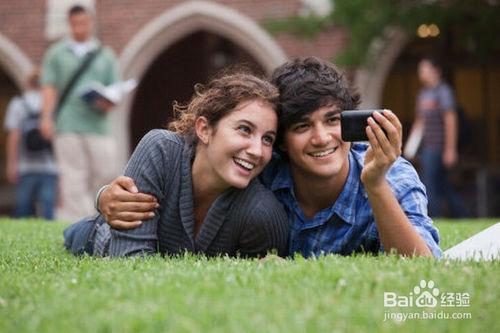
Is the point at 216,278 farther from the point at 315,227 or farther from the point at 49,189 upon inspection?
the point at 49,189

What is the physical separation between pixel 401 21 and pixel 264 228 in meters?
8.38

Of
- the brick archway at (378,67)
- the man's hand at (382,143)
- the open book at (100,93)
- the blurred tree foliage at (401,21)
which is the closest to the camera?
the man's hand at (382,143)

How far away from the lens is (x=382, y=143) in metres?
3.90

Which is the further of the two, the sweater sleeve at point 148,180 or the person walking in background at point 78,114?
the person walking in background at point 78,114

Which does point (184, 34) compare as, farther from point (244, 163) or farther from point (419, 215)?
point (419, 215)

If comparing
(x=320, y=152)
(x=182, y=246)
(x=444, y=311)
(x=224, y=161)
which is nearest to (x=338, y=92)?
(x=320, y=152)

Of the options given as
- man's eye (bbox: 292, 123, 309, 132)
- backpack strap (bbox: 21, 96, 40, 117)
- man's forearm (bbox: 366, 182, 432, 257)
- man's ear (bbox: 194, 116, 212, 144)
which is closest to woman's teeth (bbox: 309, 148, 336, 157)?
man's eye (bbox: 292, 123, 309, 132)

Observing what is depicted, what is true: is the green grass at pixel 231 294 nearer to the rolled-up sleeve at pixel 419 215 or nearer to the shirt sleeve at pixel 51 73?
the rolled-up sleeve at pixel 419 215

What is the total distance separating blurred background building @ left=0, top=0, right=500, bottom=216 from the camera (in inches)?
520

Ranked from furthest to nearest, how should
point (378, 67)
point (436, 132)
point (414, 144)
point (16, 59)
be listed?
point (16, 59) → point (378, 67) → point (414, 144) → point (436, 132)

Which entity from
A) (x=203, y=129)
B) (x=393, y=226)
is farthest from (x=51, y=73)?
(x=393, y=226)

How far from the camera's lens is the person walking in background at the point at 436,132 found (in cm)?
1014

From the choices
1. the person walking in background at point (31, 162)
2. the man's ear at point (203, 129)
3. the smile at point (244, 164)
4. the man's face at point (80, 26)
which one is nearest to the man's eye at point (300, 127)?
the smile at point (244, 164)

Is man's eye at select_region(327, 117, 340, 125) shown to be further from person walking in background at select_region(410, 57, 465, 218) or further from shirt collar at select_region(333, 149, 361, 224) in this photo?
person walking in background at select_region(410, 57, 465, 218)
